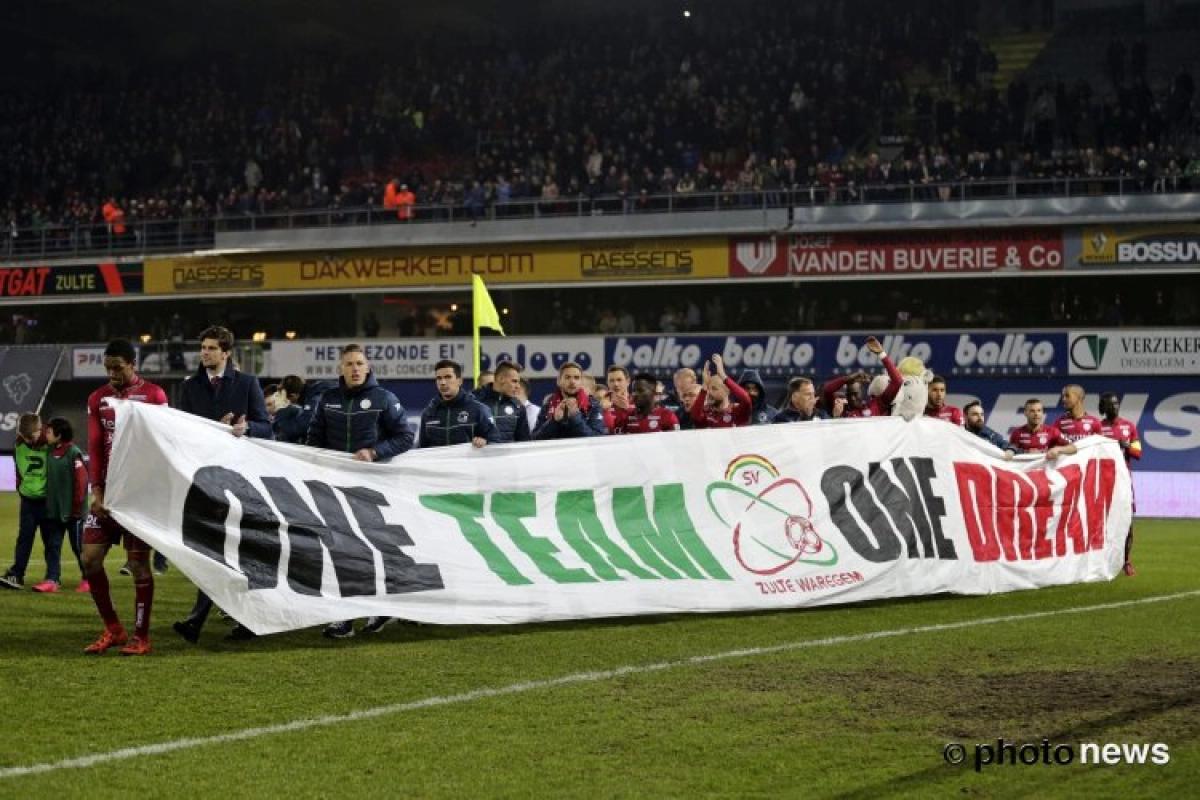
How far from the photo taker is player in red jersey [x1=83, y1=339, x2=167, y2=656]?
903 centimetres

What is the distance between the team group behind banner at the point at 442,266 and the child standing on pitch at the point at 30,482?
66.6ft

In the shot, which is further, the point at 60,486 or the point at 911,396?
the point at 60,486

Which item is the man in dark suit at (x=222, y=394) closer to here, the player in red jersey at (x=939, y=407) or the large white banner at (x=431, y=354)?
the player in red jersey at (x=939, y=407)

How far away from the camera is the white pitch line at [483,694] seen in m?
6.01

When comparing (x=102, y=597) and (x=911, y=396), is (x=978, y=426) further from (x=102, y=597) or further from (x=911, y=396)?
(x=102, y=597)

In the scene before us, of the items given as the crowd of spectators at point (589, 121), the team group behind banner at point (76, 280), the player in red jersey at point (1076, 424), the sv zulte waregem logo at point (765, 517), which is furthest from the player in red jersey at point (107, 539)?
the team group behind banner at point (76, 280)

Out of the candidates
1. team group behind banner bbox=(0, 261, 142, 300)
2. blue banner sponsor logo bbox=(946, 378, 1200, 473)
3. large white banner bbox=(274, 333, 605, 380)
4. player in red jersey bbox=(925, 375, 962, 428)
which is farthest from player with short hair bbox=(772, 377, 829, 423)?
team group behind banner bbox=(0, 261, 142, 300)

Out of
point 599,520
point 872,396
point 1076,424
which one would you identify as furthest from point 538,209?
point 599,520

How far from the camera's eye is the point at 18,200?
42.8 meters

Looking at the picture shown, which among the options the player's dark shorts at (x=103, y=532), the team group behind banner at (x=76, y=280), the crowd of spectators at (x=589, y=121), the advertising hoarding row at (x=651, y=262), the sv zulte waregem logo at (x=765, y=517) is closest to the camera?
the player's dark shorts at (x=103, y=532)

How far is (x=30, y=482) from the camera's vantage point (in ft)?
46.1

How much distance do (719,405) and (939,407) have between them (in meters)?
2.41

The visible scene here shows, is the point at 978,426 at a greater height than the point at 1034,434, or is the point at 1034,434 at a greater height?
the point at 978,426

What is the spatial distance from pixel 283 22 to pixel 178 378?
49.7ft
